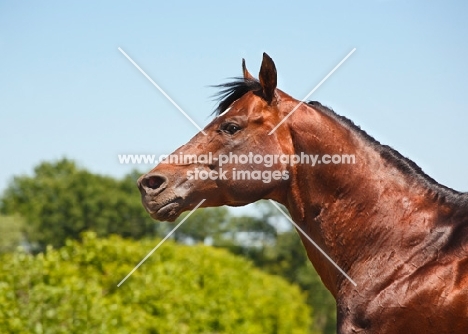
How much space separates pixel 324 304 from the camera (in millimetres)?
42812

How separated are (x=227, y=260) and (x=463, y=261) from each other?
1511cm

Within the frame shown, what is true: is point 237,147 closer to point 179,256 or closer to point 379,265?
point 379,265

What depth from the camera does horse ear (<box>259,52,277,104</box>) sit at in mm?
4629

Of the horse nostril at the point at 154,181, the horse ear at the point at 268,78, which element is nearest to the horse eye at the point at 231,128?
the horse ear at the point at 268,78

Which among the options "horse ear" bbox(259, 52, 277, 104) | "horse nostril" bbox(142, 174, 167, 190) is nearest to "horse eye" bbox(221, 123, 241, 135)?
"horse ear" bbox(259, 52, 277, 104)

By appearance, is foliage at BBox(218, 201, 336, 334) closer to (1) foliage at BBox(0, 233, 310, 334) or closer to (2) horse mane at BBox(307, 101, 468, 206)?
(1) foliage at BBox(0, 233, 310, 334)

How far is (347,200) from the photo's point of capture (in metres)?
4.39

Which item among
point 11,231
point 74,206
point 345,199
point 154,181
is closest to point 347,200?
point 345,199

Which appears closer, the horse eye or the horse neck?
the horse neck

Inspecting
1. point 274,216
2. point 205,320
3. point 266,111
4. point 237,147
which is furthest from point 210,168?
point 274,216

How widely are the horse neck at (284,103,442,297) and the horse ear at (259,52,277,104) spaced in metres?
0.26

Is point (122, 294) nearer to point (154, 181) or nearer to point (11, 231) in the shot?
point (154, 181)

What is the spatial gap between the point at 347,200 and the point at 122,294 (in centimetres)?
671

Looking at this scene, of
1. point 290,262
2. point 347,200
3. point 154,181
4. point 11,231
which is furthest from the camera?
point 290,262
